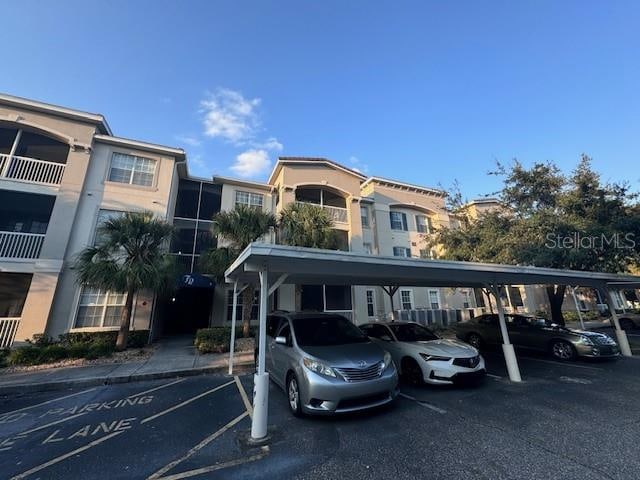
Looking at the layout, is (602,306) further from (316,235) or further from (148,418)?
(148,418)

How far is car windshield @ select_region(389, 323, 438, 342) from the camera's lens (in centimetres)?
741

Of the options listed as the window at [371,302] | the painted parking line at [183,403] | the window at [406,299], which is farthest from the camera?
the window at [406,299]

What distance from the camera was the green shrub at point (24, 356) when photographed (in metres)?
9.20

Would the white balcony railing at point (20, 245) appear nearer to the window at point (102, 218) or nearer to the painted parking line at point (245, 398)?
the window at point (102, 218)

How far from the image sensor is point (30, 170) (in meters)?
12.4

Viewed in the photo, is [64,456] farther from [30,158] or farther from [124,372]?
[30,158]

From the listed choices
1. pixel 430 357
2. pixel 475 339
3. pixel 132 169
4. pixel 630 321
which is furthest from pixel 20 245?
pixel 630 321

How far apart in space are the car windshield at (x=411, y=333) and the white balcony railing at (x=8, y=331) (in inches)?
559

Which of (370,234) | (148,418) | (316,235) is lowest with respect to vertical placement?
(148,418)

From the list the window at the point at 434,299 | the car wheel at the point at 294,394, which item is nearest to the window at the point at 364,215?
the window at the point at 434,299

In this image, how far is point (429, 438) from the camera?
414cm

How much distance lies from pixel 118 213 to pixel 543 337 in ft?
62.6

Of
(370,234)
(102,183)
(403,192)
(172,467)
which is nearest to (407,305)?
(370,234)

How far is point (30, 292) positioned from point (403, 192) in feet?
74.9
